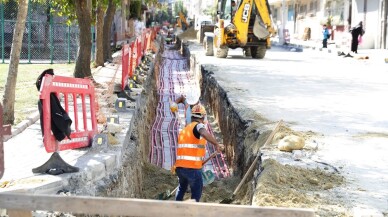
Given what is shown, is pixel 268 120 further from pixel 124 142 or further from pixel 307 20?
pixel 307 20

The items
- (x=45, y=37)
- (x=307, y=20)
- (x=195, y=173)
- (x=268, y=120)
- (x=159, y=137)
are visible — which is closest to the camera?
(x=195, y=173)

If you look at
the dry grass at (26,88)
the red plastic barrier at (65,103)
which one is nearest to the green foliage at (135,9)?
the dry grass at (26,88)

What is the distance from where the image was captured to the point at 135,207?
3719 mm

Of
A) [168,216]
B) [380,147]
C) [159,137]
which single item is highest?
[168,216]

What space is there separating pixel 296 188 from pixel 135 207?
3204 mm

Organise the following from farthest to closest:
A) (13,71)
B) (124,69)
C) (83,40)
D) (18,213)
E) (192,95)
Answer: (192,95) < (83,40) < (124,69) < (13,71) < (18,213)

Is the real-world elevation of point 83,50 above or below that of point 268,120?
above

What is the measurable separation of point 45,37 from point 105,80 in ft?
30.2

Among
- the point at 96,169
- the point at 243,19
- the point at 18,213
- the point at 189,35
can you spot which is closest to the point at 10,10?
the point at 243,19

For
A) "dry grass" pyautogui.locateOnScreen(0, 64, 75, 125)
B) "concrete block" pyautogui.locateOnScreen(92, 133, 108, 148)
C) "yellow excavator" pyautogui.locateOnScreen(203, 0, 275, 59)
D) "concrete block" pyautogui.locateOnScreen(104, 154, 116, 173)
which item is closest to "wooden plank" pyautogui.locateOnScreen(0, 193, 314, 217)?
"concrete block" pyautogui.locateOnScreen(104, 154, 116, 173)

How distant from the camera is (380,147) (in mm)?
8461

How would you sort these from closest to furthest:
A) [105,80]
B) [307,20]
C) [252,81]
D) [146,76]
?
[105,80], [252,81], [146,76], [307,20]

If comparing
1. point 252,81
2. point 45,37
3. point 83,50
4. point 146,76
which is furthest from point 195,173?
point 45,37

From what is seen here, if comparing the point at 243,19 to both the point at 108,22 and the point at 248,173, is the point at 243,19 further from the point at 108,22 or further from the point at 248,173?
the point at 248,173
